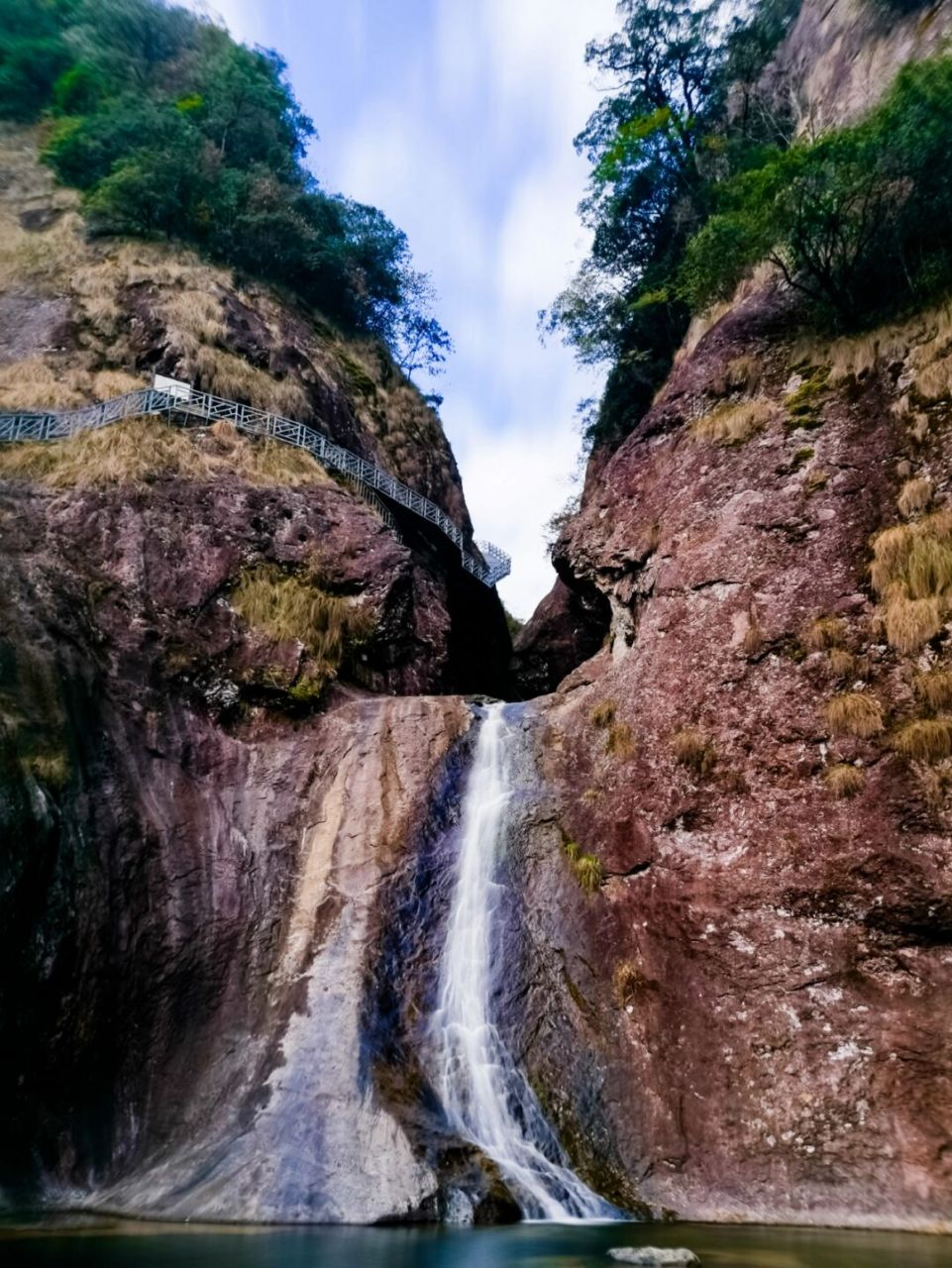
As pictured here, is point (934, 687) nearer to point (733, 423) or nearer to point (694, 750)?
point (694, 750)

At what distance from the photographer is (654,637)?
1577 centimetres

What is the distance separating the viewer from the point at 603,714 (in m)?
15.6

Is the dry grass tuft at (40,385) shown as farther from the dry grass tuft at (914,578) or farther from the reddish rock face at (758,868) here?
the dry grass tuft at (914,578)

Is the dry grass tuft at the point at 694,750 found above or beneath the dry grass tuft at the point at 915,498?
beneath

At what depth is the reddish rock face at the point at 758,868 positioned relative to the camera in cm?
976

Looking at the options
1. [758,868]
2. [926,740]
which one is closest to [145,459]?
[758,868]

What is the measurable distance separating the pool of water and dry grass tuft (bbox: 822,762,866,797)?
5.06m

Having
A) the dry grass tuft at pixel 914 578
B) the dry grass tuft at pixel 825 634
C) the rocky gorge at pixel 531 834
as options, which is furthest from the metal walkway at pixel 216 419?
the dry grass tuft at pixel 914 578

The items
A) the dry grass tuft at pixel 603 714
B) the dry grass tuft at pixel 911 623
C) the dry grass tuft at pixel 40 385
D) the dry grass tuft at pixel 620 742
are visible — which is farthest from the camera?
the dry grass tuft at pixel 40 385

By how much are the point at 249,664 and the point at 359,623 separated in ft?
10.4

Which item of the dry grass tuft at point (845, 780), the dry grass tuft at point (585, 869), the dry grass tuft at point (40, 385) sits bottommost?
the dry grass tuft at point (585, 869)

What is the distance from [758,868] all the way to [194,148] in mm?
31547

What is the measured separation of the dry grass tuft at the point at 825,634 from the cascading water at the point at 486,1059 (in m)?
5.77

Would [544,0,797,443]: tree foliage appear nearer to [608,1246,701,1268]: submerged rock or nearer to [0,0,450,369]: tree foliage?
[0,0,450,369]: tree foliage
